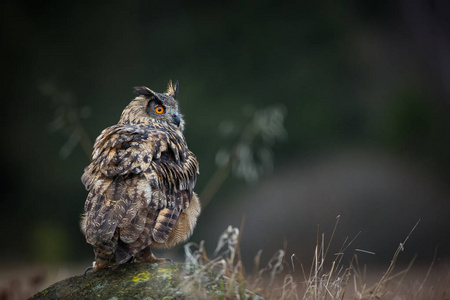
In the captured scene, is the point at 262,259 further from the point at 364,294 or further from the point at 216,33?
the point at 364,294

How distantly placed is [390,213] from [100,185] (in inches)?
317

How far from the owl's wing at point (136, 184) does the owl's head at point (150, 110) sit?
1.58 feet

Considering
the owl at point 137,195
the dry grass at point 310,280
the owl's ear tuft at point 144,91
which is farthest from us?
the owl's ear tuft at point 144,91

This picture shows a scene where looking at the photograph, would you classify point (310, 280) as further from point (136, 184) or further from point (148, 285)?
point (136, 184)

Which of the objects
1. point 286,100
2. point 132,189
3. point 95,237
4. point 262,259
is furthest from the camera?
point 286,100

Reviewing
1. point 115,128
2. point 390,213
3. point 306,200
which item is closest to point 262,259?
point 306,200

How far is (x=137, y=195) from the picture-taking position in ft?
10.1

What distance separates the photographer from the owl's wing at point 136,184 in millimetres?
2971

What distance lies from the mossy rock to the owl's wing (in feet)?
0.63

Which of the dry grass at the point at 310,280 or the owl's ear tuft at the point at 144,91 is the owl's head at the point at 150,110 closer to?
the owl's ear tuft at the point at 144,91

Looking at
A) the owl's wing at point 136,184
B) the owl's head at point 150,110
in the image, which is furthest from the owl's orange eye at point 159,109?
the owl's wing at point 136,184

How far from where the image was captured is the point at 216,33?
1290cm

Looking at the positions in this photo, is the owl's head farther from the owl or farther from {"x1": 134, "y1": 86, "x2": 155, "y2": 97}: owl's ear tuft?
the owl

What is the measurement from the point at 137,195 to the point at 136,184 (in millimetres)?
89
